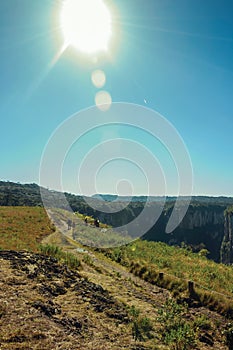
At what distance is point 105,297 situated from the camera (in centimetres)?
1181

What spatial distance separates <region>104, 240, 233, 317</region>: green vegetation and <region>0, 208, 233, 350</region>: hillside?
0.74 meters

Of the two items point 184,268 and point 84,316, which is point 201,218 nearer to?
point 184,268

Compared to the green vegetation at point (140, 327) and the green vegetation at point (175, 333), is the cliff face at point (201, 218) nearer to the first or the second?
the green vegetation at point (175, 333)

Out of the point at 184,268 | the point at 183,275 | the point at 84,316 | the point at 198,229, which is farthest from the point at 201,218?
Result: the point at 84,316

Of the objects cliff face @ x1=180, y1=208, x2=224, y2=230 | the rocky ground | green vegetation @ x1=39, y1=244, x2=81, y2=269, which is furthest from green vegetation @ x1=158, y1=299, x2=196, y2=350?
cliff face @ x1=180, y1=208, x2=224, y2=230

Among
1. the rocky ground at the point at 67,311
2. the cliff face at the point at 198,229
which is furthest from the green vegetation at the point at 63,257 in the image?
the cliff face at the point at 198,229

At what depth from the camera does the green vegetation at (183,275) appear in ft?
46.0

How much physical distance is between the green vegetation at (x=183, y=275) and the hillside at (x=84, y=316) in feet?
2.43

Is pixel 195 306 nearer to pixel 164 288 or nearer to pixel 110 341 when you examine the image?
pixel 164 288

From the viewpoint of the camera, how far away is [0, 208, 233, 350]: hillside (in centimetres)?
777

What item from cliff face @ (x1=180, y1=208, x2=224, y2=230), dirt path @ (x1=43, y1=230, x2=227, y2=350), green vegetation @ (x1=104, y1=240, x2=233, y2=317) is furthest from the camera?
cliff face @ (x1=180, y1=208, x2=224, y2=230)

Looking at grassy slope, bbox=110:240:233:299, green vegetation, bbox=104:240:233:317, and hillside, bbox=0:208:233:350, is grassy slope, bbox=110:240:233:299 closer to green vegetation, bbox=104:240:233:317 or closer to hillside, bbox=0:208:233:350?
green vegetation, bbox=104:240:233:317

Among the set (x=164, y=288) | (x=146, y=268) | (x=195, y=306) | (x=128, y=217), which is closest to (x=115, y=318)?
(x=195, y=306)

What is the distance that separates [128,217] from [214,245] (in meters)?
58.3
